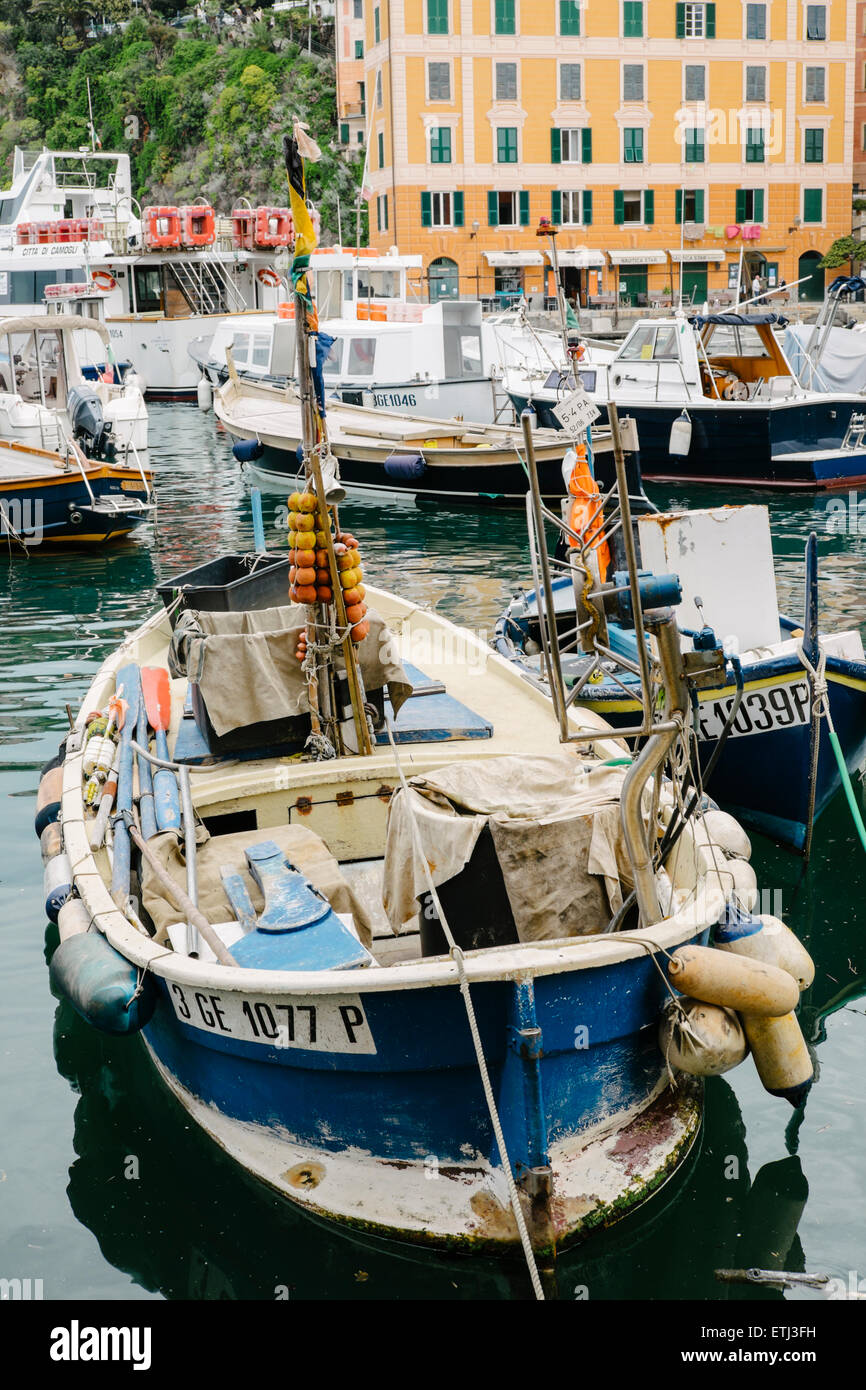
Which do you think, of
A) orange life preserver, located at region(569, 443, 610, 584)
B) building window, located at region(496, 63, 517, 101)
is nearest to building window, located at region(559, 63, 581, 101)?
building window, located at region(496, 63, 517, 101)

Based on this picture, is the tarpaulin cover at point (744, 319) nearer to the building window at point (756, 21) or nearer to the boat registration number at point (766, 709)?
the boat registration number at point (766, 709)

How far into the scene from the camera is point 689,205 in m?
49.8

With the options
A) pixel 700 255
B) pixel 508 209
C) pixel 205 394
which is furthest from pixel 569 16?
pixel 205 394

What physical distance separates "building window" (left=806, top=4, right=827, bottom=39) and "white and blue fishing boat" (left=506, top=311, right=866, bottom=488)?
3154 centimetres

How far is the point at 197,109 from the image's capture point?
61.0 m

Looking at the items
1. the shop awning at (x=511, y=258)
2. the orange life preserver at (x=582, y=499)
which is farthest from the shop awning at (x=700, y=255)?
the orange life preserver at (x=582, y=499)

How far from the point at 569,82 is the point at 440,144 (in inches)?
203

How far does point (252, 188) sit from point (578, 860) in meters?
57.0

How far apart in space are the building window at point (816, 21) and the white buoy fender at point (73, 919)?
171 feet

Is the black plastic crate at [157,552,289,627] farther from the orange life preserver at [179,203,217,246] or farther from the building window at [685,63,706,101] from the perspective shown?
the building window at [685,63,706,101]

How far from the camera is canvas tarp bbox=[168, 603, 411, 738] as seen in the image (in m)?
7.11

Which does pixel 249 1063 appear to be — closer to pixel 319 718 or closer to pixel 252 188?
pixel 319 718
